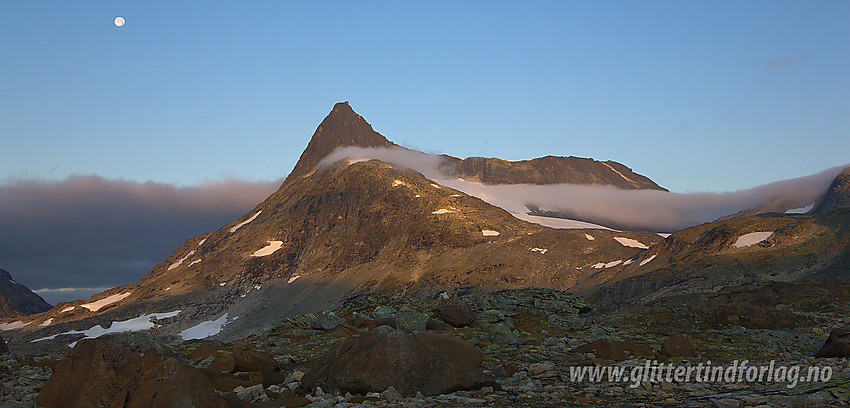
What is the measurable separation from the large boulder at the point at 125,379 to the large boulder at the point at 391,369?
4.15 metres

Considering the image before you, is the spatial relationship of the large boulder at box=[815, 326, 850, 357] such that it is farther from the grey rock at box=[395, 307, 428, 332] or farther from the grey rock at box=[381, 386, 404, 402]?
the grey rock at box=[395, 307, 428, 332]

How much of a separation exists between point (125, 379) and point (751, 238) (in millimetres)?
202383

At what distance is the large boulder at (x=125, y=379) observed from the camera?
48.3 feet

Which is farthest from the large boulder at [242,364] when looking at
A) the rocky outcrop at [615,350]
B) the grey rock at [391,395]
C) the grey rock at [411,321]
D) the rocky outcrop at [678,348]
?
the rocky outcrop at [678,348]

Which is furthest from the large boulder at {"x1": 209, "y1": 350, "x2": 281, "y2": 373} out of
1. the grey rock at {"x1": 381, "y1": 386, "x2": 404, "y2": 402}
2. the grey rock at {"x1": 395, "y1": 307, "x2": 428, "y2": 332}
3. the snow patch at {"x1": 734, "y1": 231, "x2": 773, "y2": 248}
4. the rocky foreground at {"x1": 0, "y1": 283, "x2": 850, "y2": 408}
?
the snow patch at {"x1": 734, "y1": 231, "x2": 773, "y2": 248}

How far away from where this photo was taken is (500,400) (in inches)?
659

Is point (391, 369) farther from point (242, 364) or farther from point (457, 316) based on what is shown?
point (457, 316)

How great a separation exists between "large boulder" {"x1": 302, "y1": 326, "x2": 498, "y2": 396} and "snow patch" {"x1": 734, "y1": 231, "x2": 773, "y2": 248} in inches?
7410

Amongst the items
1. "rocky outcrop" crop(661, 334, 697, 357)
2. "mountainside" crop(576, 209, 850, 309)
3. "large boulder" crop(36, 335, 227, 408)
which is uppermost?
"large boulder" crop(36, 335, 227, 408)

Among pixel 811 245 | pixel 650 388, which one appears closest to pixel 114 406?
pixel 650 388

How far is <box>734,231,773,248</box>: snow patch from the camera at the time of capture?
179413mm

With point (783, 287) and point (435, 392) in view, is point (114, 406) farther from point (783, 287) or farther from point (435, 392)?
point (783, 287)

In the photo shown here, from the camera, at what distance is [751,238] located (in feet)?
602

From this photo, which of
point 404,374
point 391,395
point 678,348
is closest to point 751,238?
point 678,348
